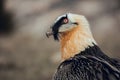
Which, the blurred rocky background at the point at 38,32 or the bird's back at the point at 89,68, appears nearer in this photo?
the bird's back at the point at 89,68

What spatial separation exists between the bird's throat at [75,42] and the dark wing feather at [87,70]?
0.59ft

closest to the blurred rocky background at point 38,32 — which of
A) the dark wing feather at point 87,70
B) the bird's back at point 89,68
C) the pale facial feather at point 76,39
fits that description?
the pale facial feather at point 76,39

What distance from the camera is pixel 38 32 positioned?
17547 mm

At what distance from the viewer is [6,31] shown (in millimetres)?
18516

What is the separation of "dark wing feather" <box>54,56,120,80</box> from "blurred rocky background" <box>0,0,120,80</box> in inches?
247

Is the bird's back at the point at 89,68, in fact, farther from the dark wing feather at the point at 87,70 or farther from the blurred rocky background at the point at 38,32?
the blurred rocky background at the point at 38,32

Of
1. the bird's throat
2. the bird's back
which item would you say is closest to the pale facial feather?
the bird's throat

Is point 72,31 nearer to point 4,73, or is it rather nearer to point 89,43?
point 89,43

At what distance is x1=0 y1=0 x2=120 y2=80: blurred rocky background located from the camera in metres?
16.3

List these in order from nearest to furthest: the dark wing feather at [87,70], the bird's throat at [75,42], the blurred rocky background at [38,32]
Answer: the dark wing feather at [87,70], the bird's throat at [75,42], the blurred rocky background at [38,32]

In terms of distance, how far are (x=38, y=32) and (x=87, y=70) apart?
8.40 m

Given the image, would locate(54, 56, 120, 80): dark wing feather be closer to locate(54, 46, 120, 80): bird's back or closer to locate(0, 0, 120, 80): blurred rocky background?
locate(54, 46, 120, 80): bird's back

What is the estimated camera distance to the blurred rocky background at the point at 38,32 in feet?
53.4

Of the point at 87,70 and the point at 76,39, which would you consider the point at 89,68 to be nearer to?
the point at 87,70
